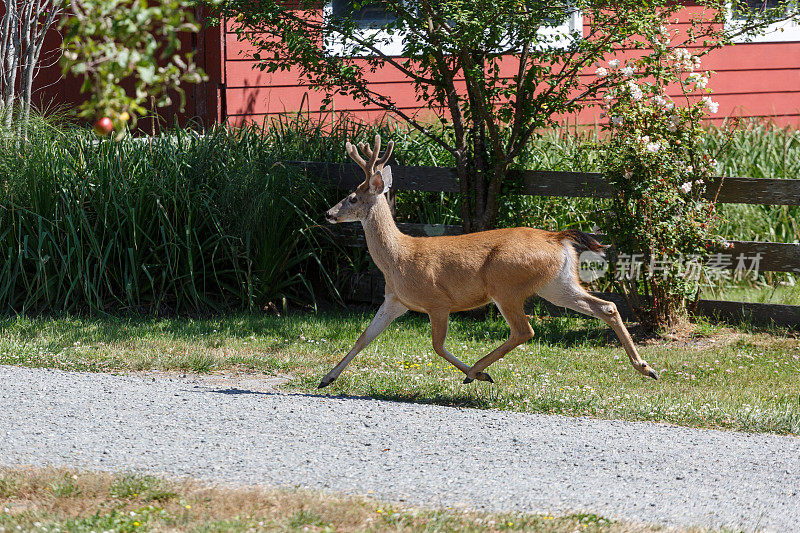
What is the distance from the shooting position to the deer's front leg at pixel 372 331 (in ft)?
22.0

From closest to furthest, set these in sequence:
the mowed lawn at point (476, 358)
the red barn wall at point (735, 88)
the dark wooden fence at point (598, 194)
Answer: the mowed lawn at point (476, 358) → the dark wooden fence at point (598, 194) → the red barn wall at point (735, 88)

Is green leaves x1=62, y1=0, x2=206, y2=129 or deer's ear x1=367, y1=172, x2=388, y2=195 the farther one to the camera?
deer's ear x1=367, y1=172, x2=388, y2=195

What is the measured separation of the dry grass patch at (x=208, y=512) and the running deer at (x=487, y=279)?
7.80 feet

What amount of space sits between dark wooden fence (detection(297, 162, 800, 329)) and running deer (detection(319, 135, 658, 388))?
261cm

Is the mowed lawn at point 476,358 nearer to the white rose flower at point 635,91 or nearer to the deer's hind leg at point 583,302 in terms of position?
the deer's hind leg at point 583,302

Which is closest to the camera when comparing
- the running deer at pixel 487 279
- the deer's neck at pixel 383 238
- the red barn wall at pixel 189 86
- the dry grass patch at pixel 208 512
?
the dry grass patch at pixel 208 512

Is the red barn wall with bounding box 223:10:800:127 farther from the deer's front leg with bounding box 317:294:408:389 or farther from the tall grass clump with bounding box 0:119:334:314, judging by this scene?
the deer's front leg with bounding box 317:294:408:389

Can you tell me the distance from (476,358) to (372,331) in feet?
4.35

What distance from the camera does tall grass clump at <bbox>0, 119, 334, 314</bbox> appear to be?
31.2 feet

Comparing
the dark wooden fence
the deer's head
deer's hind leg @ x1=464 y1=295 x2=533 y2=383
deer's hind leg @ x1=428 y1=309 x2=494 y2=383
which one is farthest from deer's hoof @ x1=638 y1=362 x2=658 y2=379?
the dark wooden fence

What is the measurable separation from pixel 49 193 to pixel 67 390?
3934mm

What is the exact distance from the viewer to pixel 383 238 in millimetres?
6836

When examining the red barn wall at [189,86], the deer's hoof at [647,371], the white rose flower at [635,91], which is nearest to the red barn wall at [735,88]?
the red barn wall at [189,86]

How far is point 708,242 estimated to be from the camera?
881 cm
